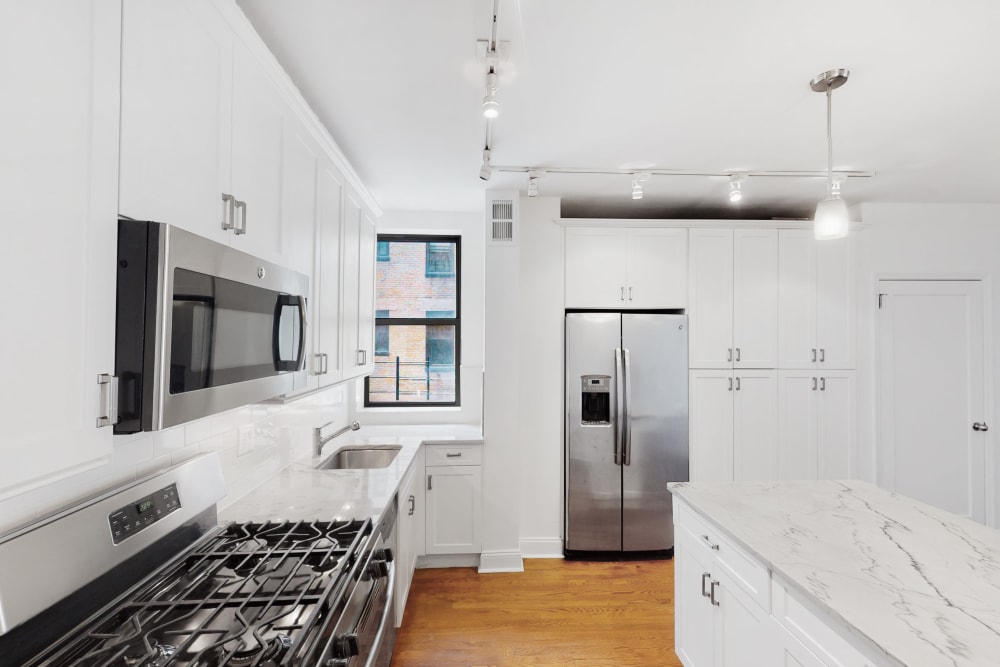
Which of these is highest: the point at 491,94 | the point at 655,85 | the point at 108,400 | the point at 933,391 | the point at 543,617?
the point at 655,85

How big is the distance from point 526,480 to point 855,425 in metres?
2.46

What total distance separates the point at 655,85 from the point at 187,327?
6.07 feet

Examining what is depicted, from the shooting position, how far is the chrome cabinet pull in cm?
120

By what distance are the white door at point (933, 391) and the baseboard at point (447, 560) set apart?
3.03 m

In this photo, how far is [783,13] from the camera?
4.53ft

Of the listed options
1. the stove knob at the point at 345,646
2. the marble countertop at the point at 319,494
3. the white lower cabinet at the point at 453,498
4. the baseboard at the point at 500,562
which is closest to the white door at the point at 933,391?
the baseboard at the point at 500,562

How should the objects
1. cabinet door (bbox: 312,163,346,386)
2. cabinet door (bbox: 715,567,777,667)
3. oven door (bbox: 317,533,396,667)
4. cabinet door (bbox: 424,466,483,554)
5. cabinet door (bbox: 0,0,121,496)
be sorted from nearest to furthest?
1. cabinet door (bbox: 0,0,121,496)
2. oven door (bbox: 317,533,396,667)
3. cabinet door (bbox: 715,567,777,667)
4. cabinet door (bbox: 312,163,346,386)
5. cabinet door (bbox: 424,466,483,554)

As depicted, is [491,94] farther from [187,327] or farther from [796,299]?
[796,299]

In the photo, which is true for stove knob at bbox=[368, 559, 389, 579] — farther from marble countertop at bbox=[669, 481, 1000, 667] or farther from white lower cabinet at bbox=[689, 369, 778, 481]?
white lower cabinet at bbox=[689, 369, 778, 481]

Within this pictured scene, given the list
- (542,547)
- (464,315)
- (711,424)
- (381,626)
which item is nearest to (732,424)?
(711,424)

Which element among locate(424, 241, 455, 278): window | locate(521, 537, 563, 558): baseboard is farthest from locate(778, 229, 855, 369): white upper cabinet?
locate(424, 241, 455, 278): window

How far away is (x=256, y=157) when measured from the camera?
4.53 ft

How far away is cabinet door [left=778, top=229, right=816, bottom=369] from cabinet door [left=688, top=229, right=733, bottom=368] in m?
0.38

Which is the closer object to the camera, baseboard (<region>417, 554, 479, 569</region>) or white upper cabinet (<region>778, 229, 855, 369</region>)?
baseboard (<region>417, 554, 479, 569</region>)
